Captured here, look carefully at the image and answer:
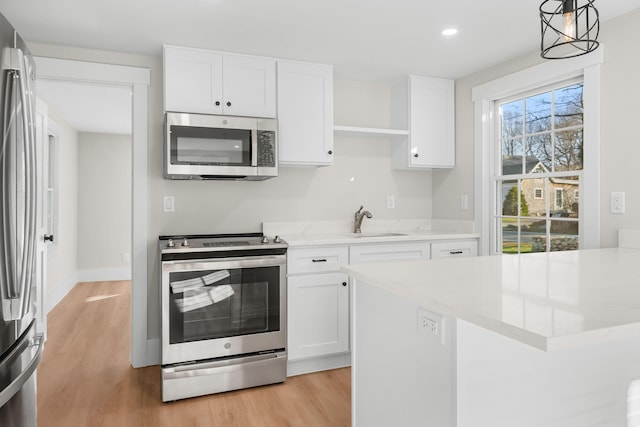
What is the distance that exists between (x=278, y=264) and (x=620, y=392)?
1.91 meters

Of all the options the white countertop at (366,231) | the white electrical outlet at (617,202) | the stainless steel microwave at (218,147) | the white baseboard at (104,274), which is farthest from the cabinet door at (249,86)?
the white baseboard at (104,274)

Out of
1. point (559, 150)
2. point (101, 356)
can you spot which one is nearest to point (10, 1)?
point (101, 356)

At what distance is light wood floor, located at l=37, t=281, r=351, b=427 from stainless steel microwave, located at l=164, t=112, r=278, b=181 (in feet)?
4.67

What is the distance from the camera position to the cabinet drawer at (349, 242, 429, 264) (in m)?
3.13

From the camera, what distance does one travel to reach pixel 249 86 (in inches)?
122

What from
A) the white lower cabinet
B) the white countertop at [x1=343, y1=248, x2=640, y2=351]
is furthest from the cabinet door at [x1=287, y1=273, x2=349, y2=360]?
the white countertop at [x1=343, y1=248, x2=640, y2=351]

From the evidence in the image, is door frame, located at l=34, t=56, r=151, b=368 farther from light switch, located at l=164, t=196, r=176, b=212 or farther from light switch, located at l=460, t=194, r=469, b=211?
light switch, located at l=460, t=194, r=469, b=211

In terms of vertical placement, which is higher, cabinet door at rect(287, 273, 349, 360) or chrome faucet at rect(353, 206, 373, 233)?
chrome faucet at rect(353, 206, 373, 233)

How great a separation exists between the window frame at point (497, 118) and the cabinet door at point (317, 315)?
1.33 m

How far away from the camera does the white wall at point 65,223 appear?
5075 millimetres

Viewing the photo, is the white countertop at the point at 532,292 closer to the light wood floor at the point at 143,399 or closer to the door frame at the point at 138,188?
the light wood floor at the point at 143,399

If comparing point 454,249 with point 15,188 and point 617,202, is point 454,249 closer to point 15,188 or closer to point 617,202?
point 617,202

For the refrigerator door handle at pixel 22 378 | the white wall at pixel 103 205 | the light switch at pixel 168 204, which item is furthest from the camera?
the white wall at pixel 103 205

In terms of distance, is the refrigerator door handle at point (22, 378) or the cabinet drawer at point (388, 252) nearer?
the refrigerator door handle at point (22, 378)
